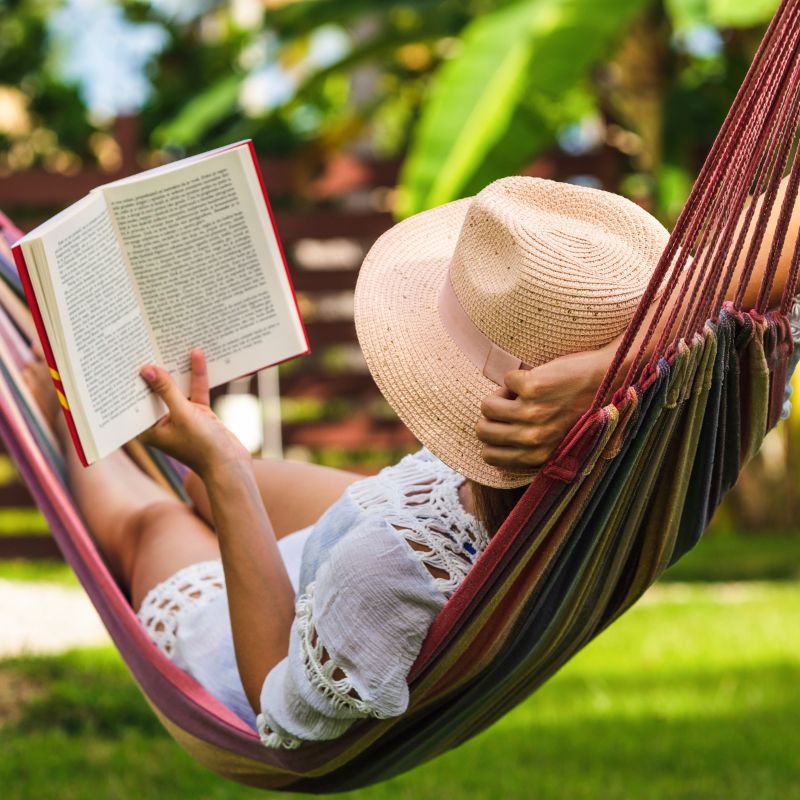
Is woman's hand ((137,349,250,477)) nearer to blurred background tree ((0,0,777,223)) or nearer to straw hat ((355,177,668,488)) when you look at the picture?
straw hat ((355,177,668,488))

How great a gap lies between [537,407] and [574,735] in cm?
188

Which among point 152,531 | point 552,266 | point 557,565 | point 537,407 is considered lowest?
point 152,531

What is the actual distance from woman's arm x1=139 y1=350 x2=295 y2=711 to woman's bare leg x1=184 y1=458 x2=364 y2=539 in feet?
1.19

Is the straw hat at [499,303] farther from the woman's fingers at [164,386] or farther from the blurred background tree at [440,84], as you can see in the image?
the blurred background tree at [440,84]

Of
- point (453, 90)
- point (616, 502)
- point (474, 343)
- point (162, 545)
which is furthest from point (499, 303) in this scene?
point (453, 90)

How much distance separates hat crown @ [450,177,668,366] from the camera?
4.62 ft

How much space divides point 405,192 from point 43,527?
307 cm

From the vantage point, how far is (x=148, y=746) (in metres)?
2.98

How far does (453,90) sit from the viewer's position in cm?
467

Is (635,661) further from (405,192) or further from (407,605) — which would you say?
(407,605)

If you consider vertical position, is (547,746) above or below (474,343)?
below

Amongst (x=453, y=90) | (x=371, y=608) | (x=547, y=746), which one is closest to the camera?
(x=371, y=608)

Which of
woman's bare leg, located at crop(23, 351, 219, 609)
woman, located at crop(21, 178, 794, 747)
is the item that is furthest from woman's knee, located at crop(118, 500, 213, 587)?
woman, located at crop(21, 178, 794, 747)

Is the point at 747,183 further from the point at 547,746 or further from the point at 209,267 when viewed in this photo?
the point at 547,746
